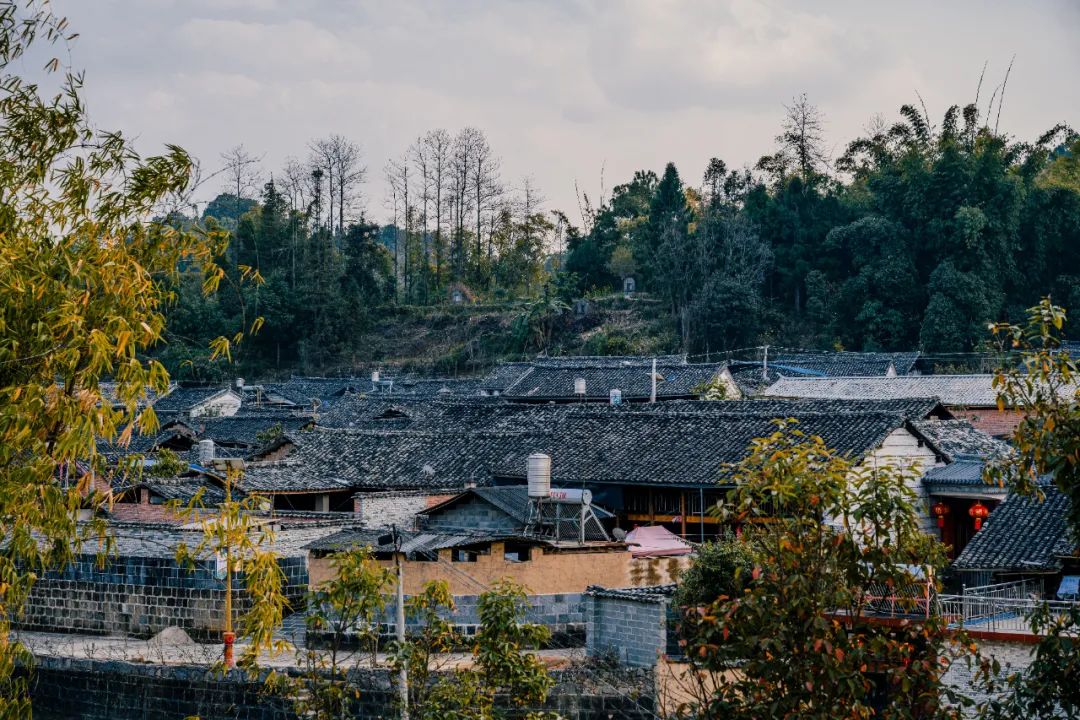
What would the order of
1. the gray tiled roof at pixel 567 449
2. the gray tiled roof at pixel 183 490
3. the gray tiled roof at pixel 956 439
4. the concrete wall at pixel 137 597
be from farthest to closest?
the gray tiled roof at pixel 956 439 < the gray tiled roof at pixel 567 449 < the gray tiled roof at pixel 183 490 < the concrete wall at pixel 137 597

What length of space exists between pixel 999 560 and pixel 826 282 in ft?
123

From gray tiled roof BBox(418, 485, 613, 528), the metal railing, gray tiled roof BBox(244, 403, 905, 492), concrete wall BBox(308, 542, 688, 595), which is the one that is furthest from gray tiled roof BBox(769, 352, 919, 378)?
the metal railing

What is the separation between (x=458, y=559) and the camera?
1612 cm

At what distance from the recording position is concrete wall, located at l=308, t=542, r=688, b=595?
15.8 metres

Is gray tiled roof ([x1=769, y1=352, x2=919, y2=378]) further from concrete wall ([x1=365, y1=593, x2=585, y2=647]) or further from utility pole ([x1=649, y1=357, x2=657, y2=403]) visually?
concrete wall ([x1=365, y1=593, x2=585, y2=647])

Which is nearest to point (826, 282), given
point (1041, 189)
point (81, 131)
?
point (1041, 189)

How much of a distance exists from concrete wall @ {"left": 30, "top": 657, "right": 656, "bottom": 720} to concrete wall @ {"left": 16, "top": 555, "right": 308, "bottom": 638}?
66.9 inches

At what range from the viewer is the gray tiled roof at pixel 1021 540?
1468cm

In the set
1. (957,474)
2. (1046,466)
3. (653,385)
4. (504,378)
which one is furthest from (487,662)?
(504,378)

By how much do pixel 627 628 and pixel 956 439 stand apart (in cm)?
1272

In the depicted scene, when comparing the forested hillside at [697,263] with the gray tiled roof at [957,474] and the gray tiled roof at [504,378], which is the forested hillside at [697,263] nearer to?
the gray tiled roof at [504,378]

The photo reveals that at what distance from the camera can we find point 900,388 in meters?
34.8

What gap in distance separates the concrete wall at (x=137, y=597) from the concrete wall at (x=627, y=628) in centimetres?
503

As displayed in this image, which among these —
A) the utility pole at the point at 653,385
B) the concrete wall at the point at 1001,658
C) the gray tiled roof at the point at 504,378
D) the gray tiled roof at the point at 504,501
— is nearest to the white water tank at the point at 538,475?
the gray tiled roof at the point at 504,501
